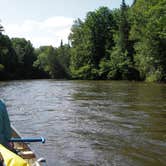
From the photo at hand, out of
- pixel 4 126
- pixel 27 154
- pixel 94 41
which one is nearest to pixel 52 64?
pixel 94 41

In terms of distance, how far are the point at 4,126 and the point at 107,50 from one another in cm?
6294

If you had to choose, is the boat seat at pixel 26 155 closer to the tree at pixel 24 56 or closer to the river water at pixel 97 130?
the river water at pixel 97 130

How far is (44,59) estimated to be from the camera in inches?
3750

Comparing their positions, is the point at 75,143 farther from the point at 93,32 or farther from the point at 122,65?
the point at 93,32

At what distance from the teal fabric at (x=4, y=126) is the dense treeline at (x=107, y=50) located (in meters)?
43.3

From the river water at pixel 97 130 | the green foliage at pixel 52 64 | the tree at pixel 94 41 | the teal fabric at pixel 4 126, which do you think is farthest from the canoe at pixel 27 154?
the green foliage at pixel 52 64

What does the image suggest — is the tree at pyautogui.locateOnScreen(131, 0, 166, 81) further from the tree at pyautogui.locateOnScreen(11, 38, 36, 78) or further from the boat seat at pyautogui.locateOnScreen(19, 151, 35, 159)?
the tree at pyautogui.locateOnScreen(11, 38, 36, 78)

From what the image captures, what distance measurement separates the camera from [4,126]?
7176mm

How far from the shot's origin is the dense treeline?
5091 centimetres

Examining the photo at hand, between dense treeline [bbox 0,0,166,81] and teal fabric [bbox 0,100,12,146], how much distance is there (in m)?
43.3

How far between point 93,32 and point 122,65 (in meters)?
14.0

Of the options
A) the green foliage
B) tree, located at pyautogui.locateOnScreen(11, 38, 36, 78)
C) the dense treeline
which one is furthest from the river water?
tree, located at pyautogui.locateOnScreen(11, 38, 36, 78)

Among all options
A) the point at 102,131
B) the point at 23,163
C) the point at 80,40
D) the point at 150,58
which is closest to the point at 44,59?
the point at 80,40

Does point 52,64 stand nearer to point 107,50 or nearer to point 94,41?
point 94,41
